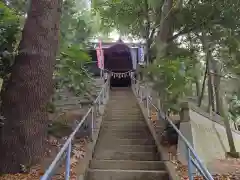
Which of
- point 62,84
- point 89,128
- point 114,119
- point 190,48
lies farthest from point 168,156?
point 190,48

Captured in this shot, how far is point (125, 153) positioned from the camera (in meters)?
5.52

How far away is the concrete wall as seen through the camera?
5.59 metres

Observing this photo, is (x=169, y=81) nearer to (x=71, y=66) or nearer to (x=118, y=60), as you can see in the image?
(x=71, y=66)

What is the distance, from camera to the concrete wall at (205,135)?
18.3 feet

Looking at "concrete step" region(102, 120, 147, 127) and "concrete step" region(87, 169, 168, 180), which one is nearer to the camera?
"concrete step" region(87, 169, 168, 180)

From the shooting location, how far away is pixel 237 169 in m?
4.98

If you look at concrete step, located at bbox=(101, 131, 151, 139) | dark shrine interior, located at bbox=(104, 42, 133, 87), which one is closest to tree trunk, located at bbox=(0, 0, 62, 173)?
concrete step, located at bbox=(101, 131, 151, 139)

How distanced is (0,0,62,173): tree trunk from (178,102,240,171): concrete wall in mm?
2667

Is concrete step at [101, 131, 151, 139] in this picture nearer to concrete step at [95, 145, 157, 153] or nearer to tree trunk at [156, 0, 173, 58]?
concrete step at [95, 145, 157, 153]

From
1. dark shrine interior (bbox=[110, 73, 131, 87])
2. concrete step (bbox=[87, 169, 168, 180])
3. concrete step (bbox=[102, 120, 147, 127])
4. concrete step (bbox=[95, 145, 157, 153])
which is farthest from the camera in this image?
dark shrine interior (bbox=[110, 73, 131, 87])

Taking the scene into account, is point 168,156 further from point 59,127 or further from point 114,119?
point 114,119

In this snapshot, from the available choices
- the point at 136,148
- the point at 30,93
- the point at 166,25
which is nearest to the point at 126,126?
the point at 136,148

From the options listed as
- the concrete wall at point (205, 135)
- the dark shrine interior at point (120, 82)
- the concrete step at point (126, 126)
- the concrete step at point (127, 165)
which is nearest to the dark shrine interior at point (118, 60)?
the dark shrine interior at point (120, 82)

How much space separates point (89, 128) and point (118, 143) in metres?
0.77
